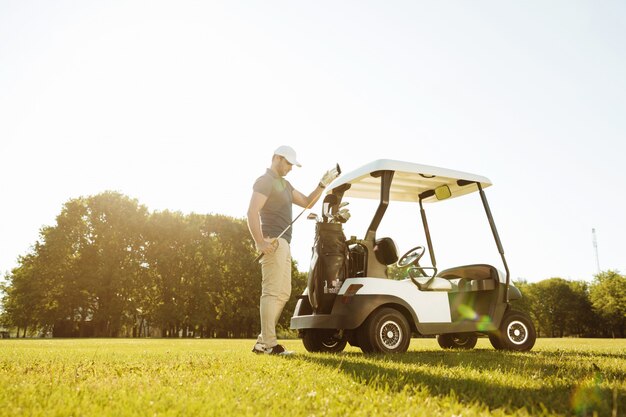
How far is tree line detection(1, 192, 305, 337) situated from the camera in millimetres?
37250

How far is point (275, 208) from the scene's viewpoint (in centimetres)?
692

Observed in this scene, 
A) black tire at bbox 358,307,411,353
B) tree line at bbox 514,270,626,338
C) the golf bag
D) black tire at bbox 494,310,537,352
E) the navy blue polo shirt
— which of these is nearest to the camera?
black tire at bbox 358,307,411,353

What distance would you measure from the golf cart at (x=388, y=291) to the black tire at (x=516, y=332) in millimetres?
15

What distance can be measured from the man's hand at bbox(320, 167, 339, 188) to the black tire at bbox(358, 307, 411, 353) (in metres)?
2.09

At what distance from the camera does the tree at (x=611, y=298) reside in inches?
2640

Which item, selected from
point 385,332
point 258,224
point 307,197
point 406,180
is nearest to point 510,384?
point 385,332

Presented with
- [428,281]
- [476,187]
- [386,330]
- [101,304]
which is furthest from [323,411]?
[101,304]

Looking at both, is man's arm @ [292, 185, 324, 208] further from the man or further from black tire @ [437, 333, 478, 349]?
black tire @ [437, 333, 478, 349]

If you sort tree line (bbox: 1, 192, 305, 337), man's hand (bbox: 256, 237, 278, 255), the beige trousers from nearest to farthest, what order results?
man's hand (bbox: 256, 237, 278, 255), the beige trousers, tree line (bbox: 1, 192, 305, 337)

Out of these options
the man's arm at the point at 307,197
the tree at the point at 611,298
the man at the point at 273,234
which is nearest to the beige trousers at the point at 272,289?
the man at the point at 273,234

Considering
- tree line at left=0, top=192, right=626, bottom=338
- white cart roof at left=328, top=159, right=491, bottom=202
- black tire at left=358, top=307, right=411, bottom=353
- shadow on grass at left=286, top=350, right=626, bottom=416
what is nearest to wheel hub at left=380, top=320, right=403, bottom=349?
black tire at left=358, top=307, right=411, bottom=353

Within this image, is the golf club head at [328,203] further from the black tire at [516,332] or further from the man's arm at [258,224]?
the black tire at [516,332]

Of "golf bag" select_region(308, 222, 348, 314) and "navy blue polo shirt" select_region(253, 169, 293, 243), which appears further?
"navy blue polo shirt" select_region(253, 169, 293, 243)

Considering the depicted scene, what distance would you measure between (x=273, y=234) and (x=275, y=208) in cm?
38
